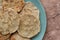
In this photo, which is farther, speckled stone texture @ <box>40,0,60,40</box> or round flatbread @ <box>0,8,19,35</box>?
speckled stone texture @ <box>40,0,60,40</box>

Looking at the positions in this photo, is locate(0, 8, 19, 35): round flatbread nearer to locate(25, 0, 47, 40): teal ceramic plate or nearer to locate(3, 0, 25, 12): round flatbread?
locate(3, 0, 25, 12): round flatbread

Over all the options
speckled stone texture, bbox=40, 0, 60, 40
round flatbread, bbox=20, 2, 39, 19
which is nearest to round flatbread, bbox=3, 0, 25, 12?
round flatbread, bbox=20, 2, 39, 19

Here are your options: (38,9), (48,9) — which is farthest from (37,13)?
(48,9)

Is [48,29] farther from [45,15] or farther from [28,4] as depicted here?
[28,4]

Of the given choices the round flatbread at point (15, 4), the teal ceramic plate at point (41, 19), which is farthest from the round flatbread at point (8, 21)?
the teal ceramic plate at point (41, 19)

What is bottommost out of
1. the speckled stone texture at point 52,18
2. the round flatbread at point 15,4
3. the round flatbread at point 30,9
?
the speckled stone texture at point 52,18

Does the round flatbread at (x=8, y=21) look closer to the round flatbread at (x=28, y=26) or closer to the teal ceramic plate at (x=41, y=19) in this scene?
the round flatbread at (x=28, y=26)

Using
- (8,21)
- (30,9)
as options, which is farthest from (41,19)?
(8,21)
